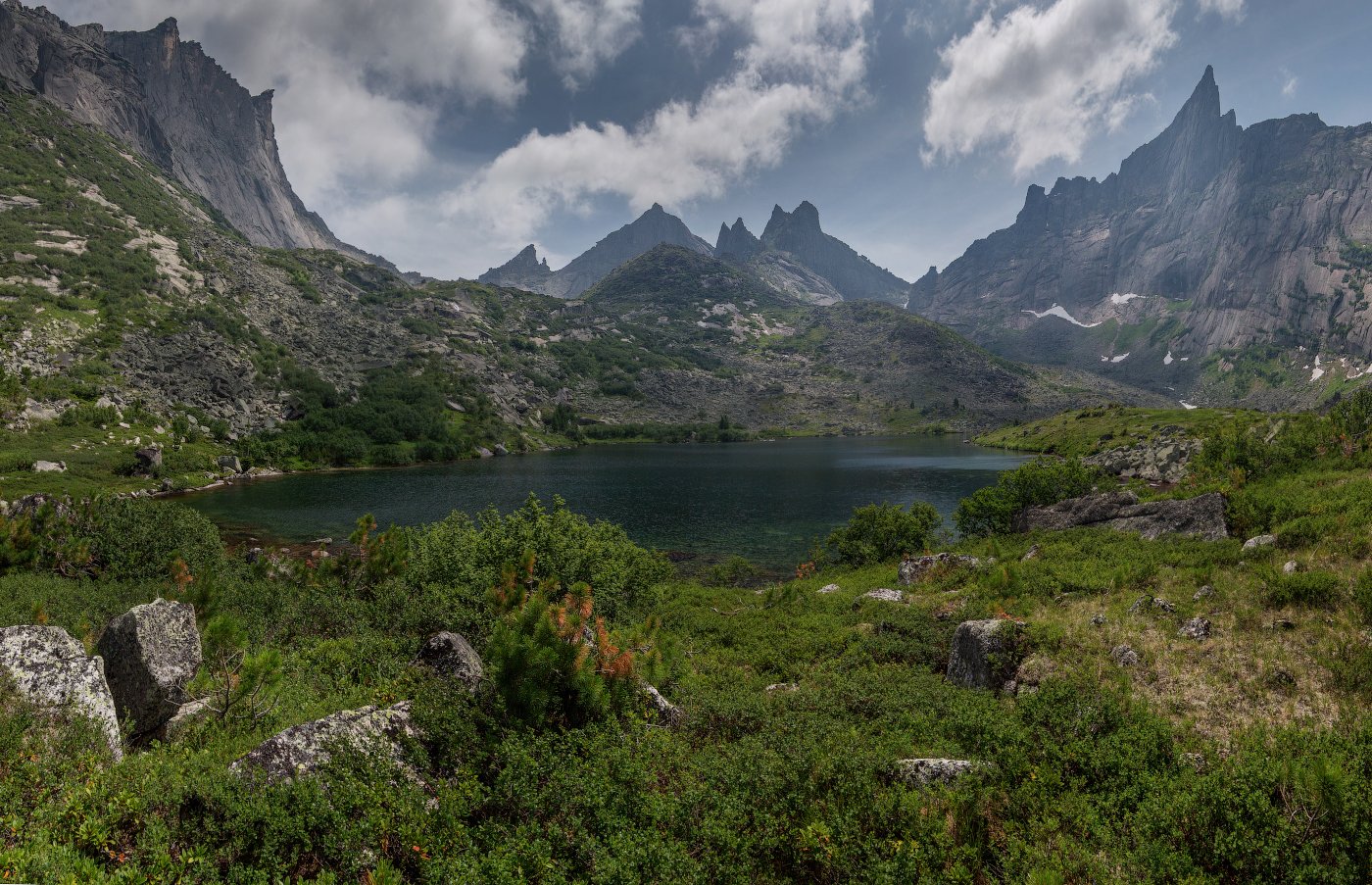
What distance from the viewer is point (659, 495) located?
101m

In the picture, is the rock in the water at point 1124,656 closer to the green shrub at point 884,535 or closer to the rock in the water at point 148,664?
the rock in the water at point 148,664

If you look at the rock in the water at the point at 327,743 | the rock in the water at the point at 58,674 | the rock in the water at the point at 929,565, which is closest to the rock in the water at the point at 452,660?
the rock in the water at the point at 327,743

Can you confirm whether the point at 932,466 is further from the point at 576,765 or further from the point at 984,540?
the point at 576,765

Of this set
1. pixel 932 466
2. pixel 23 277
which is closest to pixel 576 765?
pixel 932 466

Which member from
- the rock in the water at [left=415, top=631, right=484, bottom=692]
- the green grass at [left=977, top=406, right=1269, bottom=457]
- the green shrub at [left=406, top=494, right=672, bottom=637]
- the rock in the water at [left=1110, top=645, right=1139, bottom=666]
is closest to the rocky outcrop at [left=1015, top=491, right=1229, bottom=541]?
the rock in the water at [left=1110, top=645, right=1139, bottom=666]

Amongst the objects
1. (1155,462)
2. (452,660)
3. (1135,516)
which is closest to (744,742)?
(452,660)

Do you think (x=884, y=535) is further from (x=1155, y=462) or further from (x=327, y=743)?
(x=1155, y=462)

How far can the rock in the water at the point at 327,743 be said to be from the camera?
9.08 metres

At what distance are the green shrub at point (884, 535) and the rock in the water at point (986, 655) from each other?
29.8 m

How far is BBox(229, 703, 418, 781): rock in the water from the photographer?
9078mm

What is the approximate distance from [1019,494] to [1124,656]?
38.6 metres

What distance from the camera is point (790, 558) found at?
59.7 m

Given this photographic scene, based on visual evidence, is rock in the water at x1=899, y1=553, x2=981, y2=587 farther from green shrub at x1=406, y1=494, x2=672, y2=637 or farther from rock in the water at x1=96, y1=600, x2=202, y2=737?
rock in the water at x1=96, y1=600, x2=202, y2=737

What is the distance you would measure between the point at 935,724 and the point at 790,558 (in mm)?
46218
